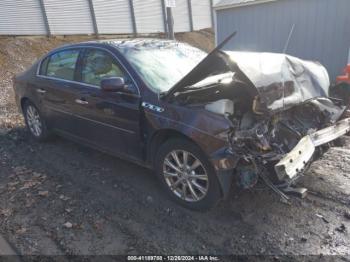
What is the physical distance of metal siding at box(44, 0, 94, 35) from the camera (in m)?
13.7

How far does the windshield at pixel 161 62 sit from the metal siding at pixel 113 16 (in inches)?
474

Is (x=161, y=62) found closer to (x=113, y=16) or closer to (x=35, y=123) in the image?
(x=35, y=123)

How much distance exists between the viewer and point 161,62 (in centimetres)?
413

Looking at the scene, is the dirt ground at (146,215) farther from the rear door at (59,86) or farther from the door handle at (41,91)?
the door handle at (41,91)

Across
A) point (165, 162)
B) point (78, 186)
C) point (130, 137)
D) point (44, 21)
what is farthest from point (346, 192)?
point (44, 21)

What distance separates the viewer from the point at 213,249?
2.96 m

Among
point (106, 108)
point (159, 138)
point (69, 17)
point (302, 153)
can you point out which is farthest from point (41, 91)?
point (69, 17)

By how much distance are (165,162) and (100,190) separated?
101 cm

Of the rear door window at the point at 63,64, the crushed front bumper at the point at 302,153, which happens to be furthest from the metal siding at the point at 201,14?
the crushed front bumper at the point at 302,153

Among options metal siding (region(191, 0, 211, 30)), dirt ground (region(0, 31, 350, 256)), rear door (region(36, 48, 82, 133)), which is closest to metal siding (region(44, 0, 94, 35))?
metal siding (region(191, 0, 211, 30))

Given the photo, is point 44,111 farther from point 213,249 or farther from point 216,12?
point 216,12

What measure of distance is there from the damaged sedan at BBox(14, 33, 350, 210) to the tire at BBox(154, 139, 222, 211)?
0.04ft

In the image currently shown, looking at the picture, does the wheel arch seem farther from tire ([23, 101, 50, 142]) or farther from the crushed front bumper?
tire ([23, 101, 50, 142])

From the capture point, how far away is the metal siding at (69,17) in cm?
1367
